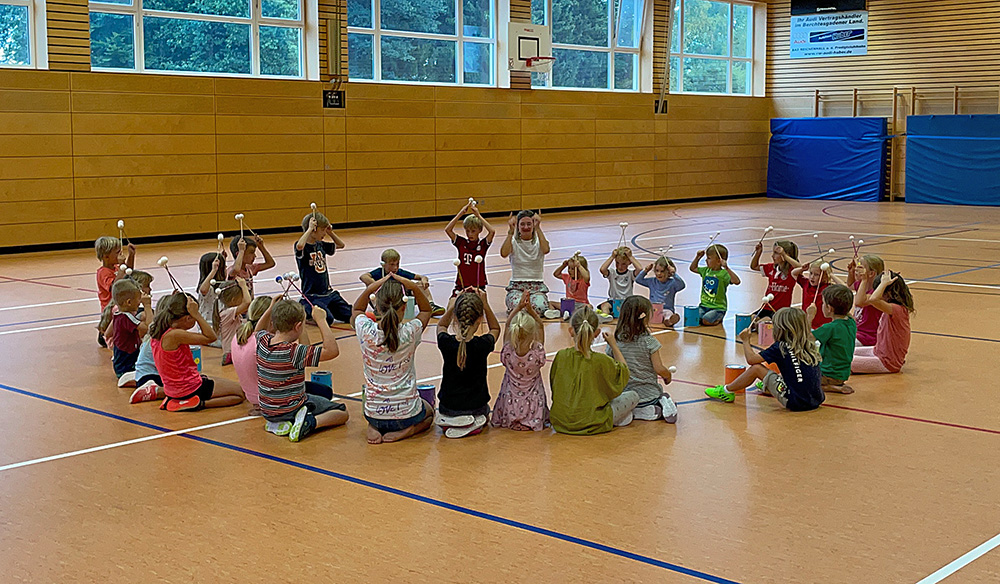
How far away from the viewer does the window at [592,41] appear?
800 inches

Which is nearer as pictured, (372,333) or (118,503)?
(118,503)

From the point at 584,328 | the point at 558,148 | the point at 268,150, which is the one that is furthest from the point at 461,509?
the point at 558,148

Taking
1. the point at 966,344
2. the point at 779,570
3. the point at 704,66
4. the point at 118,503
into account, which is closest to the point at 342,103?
the point at 704,66

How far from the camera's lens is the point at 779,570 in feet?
11.4

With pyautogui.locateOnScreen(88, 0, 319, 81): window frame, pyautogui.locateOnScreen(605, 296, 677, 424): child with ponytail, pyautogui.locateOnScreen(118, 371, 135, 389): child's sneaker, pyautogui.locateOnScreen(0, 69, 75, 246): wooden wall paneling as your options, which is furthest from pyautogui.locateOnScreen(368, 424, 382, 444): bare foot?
pyautogui.locateOnScreen(88, 0, 319, 81): window frame

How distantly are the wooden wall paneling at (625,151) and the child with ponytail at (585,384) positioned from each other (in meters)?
16.4

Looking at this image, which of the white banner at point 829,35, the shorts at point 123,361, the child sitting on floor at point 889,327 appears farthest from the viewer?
the white banner at point 829,35

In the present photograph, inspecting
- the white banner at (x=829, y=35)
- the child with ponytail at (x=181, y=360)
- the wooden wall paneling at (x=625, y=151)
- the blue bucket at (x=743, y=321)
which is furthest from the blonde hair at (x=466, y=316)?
the white banner at (x=829, y=35)

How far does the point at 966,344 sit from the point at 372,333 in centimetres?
465

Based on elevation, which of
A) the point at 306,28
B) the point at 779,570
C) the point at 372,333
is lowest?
the point at 779,570

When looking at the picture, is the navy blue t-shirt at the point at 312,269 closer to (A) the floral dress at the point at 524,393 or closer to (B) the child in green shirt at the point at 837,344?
(A) the floral dress at the point at 524,393

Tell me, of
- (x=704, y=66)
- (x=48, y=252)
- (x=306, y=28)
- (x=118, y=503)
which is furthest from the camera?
(x=704, y=66)

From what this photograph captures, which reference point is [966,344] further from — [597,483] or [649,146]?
[649,146]

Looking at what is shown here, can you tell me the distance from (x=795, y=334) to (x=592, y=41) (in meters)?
16.5
